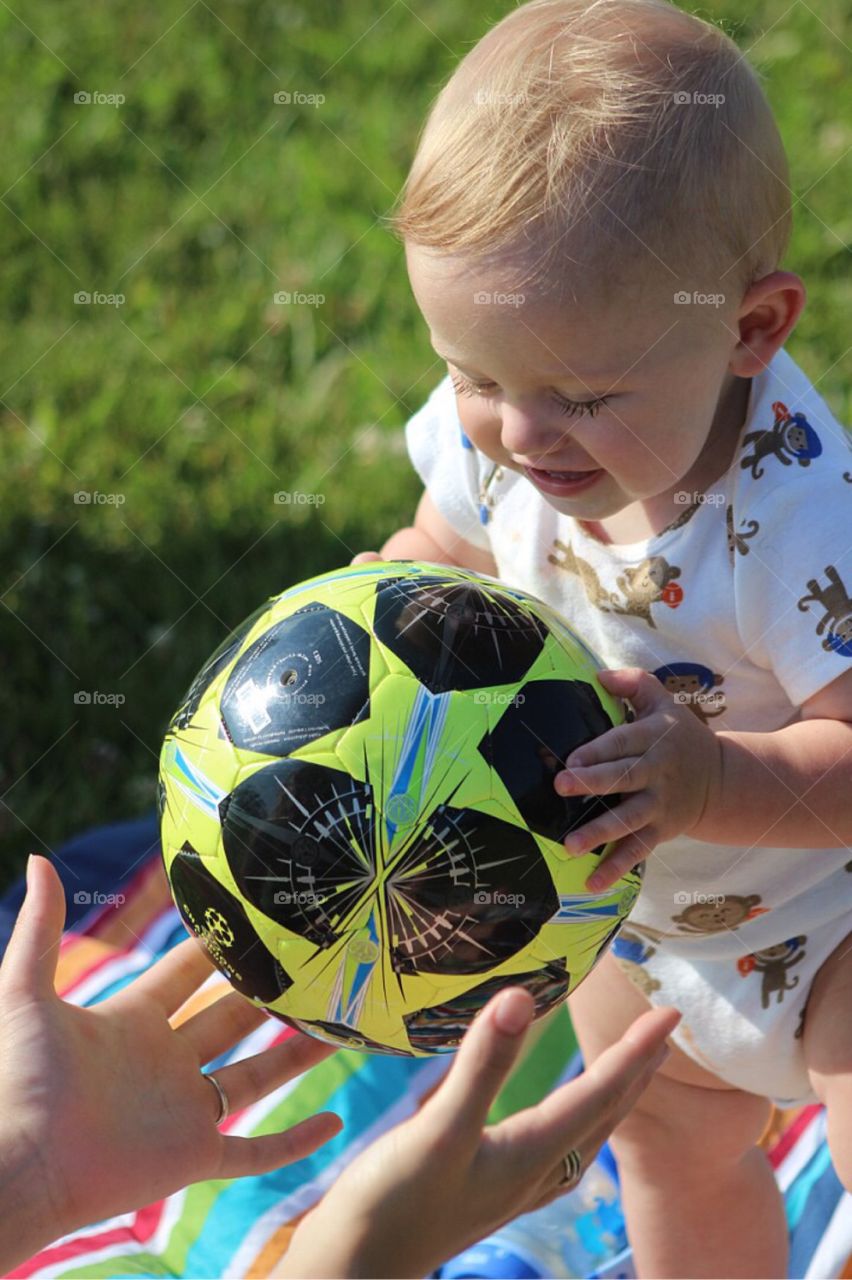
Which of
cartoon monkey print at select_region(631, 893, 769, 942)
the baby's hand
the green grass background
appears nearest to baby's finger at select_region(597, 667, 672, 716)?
the baby's hand

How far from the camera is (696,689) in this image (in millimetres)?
2422

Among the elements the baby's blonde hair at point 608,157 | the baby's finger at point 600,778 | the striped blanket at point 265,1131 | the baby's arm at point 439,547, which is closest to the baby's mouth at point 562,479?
the baby's blonde hair at point 608,157

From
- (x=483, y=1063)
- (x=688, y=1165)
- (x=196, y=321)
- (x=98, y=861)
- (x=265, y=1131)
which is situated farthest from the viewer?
(x=196, y=321)

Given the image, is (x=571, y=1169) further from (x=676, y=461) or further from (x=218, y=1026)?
(x=676, y=461)

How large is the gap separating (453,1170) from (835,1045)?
36.8 inches

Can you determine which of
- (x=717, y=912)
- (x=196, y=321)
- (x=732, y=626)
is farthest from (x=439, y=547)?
(x=196, y=321)

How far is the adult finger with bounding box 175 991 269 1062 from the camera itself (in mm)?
2432

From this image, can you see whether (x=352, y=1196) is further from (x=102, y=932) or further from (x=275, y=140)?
(x=275, y=140)

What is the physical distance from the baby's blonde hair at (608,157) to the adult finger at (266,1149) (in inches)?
49.7

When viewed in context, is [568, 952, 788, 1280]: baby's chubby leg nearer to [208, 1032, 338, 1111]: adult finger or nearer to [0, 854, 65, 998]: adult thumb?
[208, 1032, 338, 1111]: adult finger

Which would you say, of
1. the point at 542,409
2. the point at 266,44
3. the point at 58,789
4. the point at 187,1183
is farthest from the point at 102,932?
the point at 266,44

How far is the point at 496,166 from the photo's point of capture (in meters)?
2.09

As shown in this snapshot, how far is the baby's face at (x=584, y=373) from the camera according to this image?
2.09 metres

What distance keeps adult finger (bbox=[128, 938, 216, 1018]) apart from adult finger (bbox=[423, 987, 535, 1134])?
0.74m
